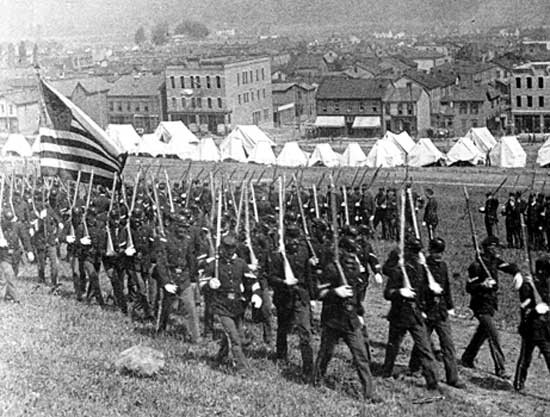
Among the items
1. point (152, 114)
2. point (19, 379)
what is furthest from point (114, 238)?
point (152, 114)

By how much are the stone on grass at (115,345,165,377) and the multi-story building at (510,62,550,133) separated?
81.6 metres

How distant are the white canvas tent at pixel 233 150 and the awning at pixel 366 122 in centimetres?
3305

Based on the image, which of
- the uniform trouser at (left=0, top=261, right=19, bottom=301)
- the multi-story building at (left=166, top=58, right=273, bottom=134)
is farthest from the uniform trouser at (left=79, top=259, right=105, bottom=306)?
the multi-story building at (left=166, top=58, right=273, bottom=134)

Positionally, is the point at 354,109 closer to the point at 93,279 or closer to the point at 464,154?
the point at 464,154

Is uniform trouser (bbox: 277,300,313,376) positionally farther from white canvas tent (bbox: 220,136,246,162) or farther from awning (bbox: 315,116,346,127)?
awning (bbox: 315,116,346,127)

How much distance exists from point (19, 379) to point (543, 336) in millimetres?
6961

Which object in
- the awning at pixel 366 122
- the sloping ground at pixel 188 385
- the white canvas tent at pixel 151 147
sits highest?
the awning at pixel 366 122

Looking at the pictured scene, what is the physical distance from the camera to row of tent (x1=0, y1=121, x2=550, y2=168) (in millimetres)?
53344

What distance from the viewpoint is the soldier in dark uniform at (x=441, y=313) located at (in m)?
12.1

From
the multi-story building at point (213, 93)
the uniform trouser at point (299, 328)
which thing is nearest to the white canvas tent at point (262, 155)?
the multi-story building at point (213, 93)

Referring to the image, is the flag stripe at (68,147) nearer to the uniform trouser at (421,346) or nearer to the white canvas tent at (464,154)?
the uniform trouser at (421,346)

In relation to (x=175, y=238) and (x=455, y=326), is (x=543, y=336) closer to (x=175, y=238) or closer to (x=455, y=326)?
(x=455, y=326)

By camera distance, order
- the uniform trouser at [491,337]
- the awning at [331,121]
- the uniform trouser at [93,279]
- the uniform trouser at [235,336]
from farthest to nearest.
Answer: the awning at [331,121] < the uniform trouser at [93,279] < the uniform trouser at [491,337] < the uniform trouser at [235,336]

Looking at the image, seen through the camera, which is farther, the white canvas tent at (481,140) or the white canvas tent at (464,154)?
the white canvas tent at (481,140)
